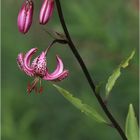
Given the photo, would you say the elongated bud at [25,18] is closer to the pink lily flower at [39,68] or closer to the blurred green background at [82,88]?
the pink lily flower at [39,68]

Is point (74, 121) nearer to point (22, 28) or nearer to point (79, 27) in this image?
point (79, 27)

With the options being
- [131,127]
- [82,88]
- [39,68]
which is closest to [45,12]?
[39,68]

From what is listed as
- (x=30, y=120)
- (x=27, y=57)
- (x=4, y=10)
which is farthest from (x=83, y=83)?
(x=27, y=57)

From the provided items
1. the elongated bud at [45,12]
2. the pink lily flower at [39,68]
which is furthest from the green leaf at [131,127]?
the elongated bud at [45,12]

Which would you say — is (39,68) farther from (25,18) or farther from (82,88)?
(82,88)

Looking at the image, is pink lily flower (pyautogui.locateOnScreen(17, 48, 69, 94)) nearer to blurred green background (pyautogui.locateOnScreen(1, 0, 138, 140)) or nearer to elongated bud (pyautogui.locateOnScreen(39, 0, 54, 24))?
elongated bud (pyautogui.locateOnScreen(39, 0, 54, 24))

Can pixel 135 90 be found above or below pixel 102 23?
below

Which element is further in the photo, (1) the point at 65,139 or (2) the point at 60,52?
(2) the point at 60,52
